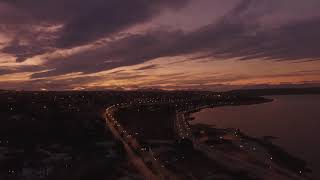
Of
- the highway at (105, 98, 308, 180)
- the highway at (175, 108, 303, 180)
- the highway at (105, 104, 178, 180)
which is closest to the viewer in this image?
the highway at (105, 104, 178, 180)

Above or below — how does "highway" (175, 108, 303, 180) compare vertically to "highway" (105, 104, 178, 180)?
below

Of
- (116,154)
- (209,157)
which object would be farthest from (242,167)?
(116,154)

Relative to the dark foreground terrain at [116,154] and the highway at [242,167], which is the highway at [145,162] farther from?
the highway at [242,167]

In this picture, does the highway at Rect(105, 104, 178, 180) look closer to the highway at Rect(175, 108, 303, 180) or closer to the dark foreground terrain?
the dark foreground terrain

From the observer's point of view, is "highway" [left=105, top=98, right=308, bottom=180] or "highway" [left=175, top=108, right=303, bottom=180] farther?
"highway" [left=175, top=108, right=303, bottom=180]

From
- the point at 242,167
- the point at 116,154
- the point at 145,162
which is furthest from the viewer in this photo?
the point at 116,154

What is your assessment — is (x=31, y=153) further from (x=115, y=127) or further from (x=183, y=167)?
(x=115, y=127)

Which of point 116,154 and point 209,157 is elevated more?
point 116,154

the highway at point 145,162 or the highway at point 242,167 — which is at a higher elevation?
the highway at point 145,162

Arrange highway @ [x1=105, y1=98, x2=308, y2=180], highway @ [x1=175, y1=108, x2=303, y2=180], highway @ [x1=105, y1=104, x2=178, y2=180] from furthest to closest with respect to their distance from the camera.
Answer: highway @ [x1=175, y1=108, x2=303, y2=180] < highway @ [x1=105, y1=98, x2=308, y2=180] < highway @ [x1=105, y1=104, x2=178, y2=180]

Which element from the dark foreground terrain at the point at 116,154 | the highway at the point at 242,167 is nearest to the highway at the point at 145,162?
the dark foreground terrain at the point at 116,154

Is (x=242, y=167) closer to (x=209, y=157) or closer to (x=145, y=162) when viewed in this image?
(x=209, y=157)

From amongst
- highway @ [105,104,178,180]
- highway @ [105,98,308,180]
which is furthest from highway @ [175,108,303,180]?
highway @ [105,104,178,180]
